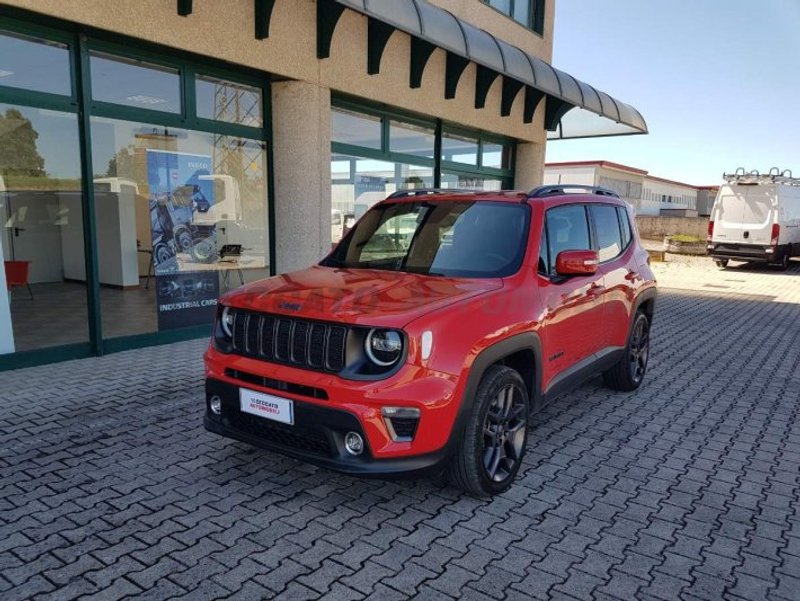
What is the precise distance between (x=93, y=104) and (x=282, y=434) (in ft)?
15.7

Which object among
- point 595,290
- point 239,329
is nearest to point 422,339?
point 239,329

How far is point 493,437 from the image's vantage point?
11.8ft

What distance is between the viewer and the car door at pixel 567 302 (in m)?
4.07

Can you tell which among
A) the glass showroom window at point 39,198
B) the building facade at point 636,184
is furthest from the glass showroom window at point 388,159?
the building facade at point 636,184

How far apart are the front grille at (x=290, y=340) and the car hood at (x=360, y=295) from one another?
6 cm

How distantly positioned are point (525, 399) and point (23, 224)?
10530 millimetres

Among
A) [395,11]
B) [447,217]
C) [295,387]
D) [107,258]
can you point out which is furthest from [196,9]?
[107,258]

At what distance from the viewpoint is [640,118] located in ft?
46.6

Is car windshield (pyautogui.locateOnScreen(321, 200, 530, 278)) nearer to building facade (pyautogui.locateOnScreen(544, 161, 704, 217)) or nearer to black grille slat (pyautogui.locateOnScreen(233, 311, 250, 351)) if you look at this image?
black grille slat (pyautogui.locateOnScreen(233, 311, 250, 351))

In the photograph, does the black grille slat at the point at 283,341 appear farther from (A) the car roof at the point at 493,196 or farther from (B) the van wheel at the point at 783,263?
(B) the van wheel at the point at 783,263

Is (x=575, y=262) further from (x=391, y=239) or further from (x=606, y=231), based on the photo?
(x=606, y=231)

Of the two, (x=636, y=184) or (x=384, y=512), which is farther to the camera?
(x=636, y=184)

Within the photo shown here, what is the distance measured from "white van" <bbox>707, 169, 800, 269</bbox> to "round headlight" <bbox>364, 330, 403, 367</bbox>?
18.9m

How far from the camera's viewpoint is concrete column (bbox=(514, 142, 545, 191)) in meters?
14.1
